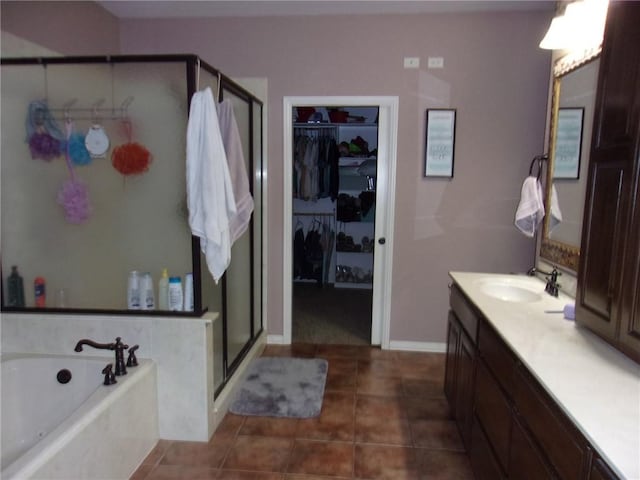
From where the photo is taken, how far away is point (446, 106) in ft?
10.9

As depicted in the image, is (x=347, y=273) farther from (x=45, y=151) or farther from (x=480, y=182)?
(x=45, y=151)

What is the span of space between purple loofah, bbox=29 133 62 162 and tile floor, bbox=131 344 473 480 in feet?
5.69

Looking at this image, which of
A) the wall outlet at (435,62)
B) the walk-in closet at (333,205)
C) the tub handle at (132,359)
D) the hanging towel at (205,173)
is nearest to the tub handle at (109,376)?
the tub handle at (132,359)

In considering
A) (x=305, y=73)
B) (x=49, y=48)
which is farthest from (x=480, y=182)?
(x=49, y=48)

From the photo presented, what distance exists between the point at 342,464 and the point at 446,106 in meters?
2.68

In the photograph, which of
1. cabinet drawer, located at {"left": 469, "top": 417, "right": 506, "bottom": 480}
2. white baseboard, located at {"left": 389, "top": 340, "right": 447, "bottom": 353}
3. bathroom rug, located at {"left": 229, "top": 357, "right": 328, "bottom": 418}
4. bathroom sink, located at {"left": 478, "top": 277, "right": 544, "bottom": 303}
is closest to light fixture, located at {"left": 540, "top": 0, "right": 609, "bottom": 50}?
bathroom sink, located at {"left": 478, "top": 277, "right": 544, "bottom": 303}

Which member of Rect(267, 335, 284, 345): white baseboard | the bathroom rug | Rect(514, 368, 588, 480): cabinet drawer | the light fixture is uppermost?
the light fixture

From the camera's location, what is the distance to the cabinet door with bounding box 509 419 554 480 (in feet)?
4.14

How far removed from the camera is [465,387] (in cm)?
219

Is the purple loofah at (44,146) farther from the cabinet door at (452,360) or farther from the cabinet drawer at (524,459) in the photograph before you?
the cabinet drawer at (524,459)

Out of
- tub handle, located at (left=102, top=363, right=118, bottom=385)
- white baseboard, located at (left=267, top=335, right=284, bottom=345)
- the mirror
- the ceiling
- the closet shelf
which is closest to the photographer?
tub handle, located at (left=102, top=363, right=118, bottom=385)

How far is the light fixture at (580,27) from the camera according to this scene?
209cm

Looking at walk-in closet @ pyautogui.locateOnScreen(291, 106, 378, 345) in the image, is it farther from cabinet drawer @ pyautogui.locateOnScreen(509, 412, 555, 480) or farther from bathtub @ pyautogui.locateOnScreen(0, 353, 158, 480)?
cabinet drawer @ pyautogui.locateOnScreen(509, 412, 555, 480)

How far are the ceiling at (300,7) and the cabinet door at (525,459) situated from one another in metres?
2.92
